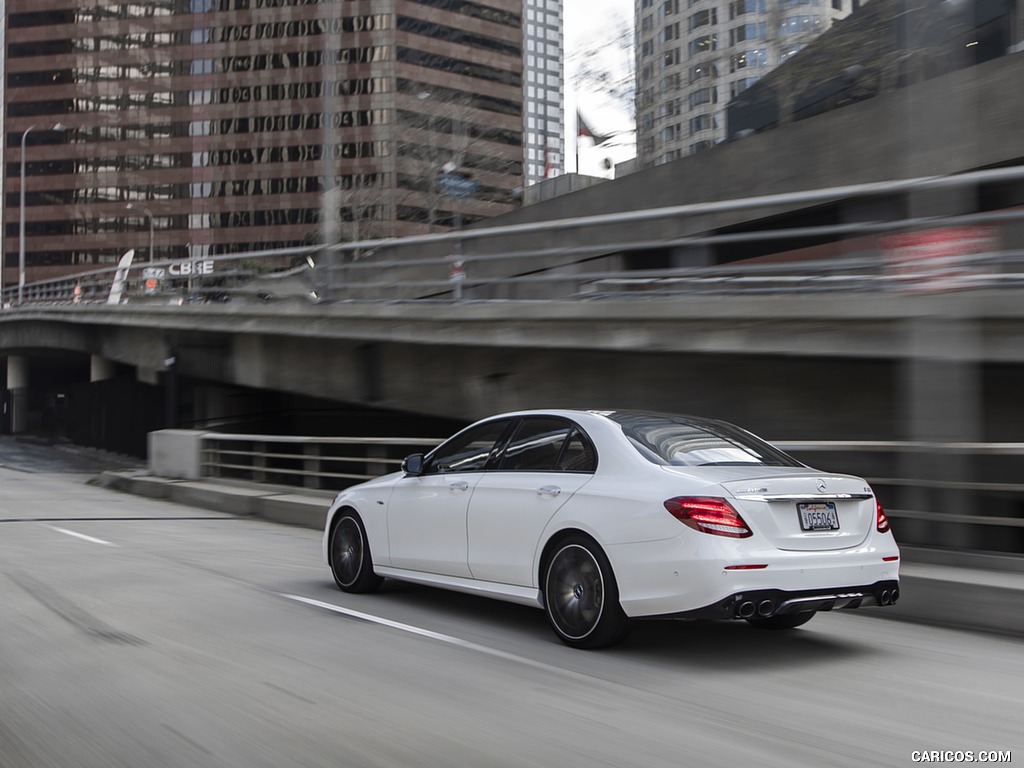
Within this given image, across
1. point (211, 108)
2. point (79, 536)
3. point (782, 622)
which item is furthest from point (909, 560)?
point (211, 108)

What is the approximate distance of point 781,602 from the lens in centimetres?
605

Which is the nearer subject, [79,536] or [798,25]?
[79,536]

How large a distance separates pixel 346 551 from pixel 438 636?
2.16 meters

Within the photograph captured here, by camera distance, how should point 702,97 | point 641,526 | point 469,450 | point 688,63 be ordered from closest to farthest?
1. point 641,526
2. point 469,450
3. point 688,63
4. point 702,97

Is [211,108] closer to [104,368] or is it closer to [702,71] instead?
[104,368]

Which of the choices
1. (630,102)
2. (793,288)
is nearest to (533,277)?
(793,288)

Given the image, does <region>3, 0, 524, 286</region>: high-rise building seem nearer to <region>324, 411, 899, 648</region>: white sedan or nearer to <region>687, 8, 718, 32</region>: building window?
<region>687, 8, 718, 32</region>: building window

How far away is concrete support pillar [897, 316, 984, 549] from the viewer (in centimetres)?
859

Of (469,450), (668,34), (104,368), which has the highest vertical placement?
(668,34)

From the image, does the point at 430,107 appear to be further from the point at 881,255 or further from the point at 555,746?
the point at 555,746

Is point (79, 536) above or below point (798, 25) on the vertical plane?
below

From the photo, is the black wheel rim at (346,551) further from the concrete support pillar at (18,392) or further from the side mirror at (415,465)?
the concrete support pillar at (18,392)

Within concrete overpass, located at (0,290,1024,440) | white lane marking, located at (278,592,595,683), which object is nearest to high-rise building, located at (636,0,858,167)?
concrete overpass, located at (0,290,1024,440)

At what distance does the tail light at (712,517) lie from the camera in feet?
19.7
